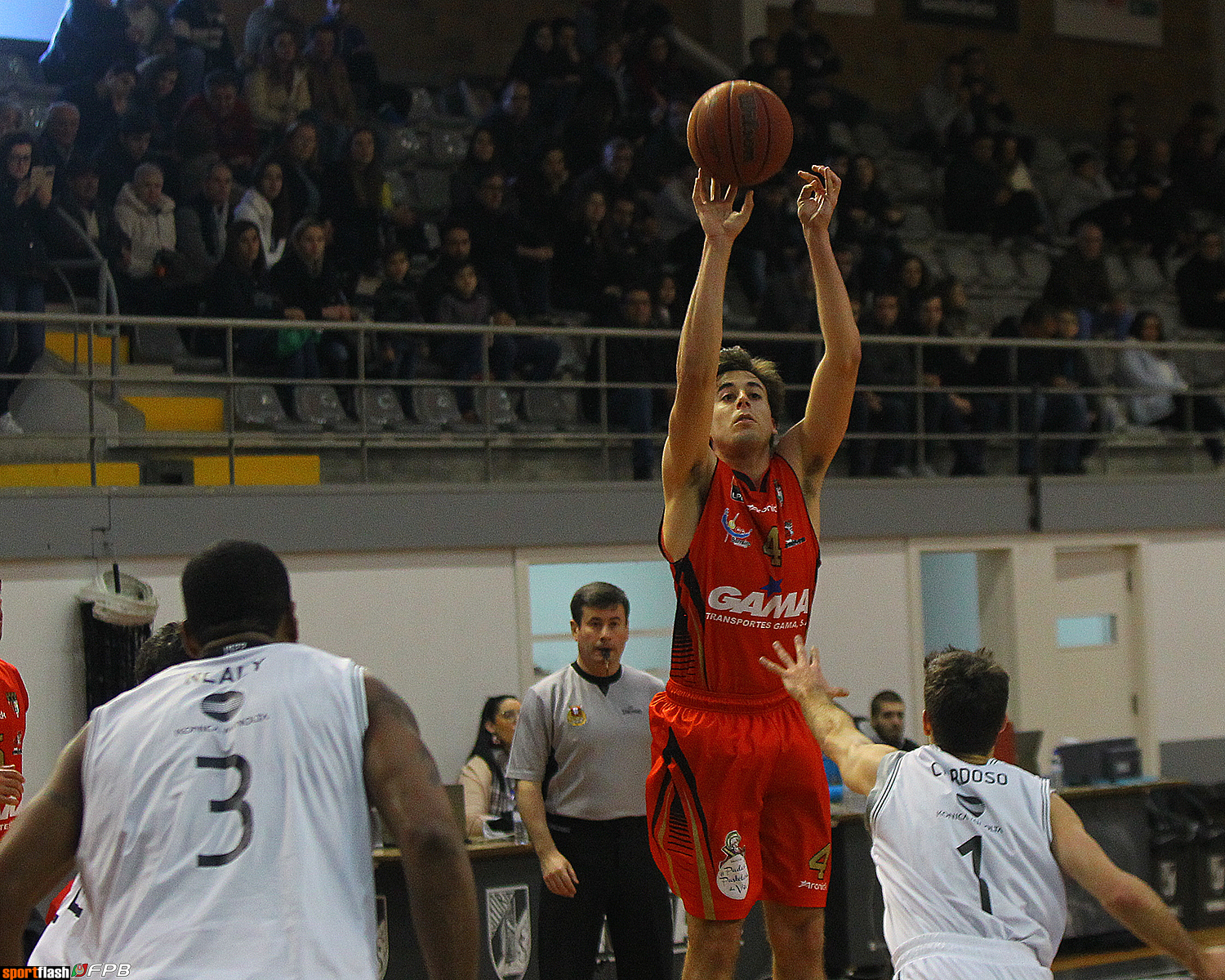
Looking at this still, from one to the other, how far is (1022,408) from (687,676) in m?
7.56

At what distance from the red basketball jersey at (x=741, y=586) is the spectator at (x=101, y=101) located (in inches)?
266

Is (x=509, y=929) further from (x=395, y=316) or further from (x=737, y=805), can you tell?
(x=395, y=316)

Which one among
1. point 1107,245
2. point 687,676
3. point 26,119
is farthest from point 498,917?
point 1107,245

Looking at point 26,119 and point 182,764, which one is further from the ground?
point 26,119

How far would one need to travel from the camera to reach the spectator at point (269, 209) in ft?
30.7

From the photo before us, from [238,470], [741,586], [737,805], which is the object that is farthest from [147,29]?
[737,805]

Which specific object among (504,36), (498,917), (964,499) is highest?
(504,36)

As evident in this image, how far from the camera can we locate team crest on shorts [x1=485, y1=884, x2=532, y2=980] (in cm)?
664

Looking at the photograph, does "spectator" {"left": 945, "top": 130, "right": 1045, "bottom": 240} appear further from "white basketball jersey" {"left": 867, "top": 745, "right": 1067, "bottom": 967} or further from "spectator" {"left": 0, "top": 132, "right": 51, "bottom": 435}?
"white basketball jersey" {"left": 867, "top": 745, "right": 1067, "bottom": 967}

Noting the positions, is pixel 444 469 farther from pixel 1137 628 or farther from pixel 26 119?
pixel 1137 628

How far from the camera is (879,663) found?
943 cm

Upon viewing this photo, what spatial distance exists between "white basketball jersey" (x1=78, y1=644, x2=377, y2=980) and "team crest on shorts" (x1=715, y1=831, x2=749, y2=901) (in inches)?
65.3

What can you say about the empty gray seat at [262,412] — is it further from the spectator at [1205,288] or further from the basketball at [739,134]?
the spectator at [1205,288]

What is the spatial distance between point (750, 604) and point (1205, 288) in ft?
34.0
